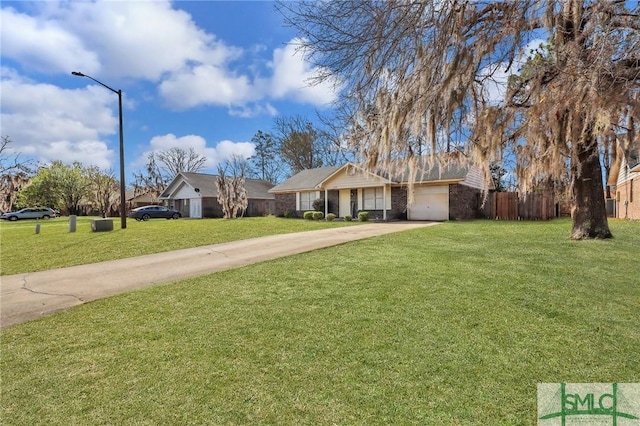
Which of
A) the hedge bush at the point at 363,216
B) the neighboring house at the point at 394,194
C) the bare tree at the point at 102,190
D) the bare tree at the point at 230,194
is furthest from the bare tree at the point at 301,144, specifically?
the bare tree at the point at 102,190

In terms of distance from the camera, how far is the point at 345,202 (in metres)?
23.6

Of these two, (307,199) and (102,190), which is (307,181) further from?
(102,190)

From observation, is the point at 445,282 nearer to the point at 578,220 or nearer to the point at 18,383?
the point at 18,383

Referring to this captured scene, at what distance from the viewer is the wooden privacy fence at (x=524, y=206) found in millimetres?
18375

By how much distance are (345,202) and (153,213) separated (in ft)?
61.9

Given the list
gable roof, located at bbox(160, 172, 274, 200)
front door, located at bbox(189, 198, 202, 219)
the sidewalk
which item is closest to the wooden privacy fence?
the sidewalk

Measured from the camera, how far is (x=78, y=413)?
231 cm

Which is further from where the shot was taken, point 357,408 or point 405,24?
point 405,24

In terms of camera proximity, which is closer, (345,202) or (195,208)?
(345,202)

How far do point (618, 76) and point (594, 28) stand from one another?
2.19 feet

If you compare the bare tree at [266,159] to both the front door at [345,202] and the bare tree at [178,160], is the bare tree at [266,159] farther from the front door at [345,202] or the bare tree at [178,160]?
the front door at [345,202]

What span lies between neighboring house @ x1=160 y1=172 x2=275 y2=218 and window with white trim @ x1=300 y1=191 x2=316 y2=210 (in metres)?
8.70

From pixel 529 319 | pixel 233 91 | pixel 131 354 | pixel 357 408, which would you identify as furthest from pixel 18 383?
pixel 233 91

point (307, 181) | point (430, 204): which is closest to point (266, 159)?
point (307, 181)
